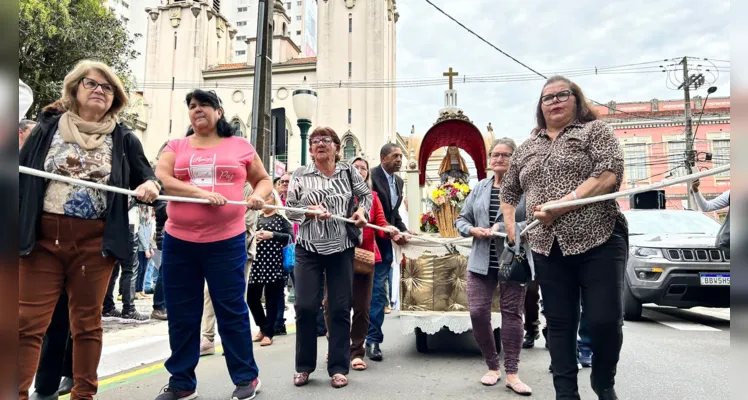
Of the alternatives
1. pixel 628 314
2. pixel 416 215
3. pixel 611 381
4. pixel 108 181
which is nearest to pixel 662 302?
pixel 628 314

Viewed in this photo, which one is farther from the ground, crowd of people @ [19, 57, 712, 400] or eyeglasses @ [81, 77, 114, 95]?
eyeglasses @ [81, 77, 114, 95]

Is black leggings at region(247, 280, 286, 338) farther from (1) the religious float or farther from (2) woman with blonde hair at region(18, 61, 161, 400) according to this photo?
(2) woman with blonde hair at region(18, 61, 161, 400)

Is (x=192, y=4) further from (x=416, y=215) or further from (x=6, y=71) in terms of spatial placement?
(x=6, y=71)

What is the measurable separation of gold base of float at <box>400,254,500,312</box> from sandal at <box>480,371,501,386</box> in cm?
108

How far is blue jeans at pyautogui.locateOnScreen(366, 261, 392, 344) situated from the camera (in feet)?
17.0

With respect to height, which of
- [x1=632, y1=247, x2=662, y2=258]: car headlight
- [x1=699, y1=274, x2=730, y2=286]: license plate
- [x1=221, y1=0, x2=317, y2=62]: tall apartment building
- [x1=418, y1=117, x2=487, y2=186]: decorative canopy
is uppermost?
[x1=221, y1=0, x2=317, y2=62]: tall apartment building

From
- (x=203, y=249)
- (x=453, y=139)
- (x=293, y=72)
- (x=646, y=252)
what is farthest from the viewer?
(x=293, y=72)

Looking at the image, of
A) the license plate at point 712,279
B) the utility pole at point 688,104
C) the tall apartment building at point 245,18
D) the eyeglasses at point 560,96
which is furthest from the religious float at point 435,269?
the tall apartment building at point 245,18

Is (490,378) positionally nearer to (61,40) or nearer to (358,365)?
(358,365)

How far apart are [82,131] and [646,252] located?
7.32 metres

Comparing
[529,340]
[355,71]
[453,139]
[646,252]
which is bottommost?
[529,340]

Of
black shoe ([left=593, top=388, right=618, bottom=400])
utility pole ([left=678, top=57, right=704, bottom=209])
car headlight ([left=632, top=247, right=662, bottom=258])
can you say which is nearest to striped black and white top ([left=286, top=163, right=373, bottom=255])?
black shoe ([left=593, top=388, right=618, bottom=400])

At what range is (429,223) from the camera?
5957 millimetres

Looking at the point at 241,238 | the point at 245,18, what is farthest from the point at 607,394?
the point at 245,18
